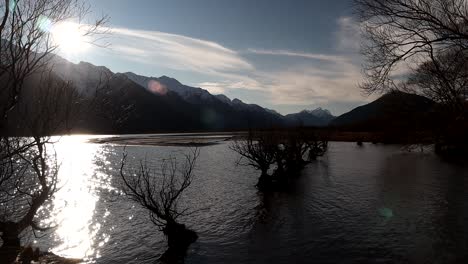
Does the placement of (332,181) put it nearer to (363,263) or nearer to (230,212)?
(230,212)

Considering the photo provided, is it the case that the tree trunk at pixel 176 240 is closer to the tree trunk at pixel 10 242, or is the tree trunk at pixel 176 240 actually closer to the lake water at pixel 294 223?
the lake water at pixel 294 223

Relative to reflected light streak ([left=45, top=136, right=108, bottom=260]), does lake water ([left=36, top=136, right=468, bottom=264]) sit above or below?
above

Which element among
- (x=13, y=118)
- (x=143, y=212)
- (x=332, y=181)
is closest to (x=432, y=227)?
(x=332, y=181)

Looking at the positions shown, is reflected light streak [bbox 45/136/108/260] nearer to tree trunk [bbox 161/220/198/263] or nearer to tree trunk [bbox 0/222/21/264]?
tree trunk [bbox 0/222/21/264]

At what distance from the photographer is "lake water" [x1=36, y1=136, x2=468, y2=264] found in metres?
15.3

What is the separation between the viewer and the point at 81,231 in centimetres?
2102

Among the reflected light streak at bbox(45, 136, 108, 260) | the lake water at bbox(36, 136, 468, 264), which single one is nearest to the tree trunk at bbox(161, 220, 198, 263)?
the lake water at bbox(36, 136, 468, 264)

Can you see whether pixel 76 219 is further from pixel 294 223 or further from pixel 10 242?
pixel 294 223

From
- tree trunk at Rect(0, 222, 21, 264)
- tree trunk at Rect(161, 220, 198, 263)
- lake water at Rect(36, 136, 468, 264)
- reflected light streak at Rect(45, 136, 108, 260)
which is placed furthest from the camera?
reflected light streak at Rect(45, 136, 108, 260)

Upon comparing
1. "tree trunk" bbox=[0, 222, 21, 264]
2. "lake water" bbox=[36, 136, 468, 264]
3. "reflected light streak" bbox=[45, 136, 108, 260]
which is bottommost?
"reflected light streak" bbox=[45, 136, 108, 260]

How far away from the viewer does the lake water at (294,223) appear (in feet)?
50.3

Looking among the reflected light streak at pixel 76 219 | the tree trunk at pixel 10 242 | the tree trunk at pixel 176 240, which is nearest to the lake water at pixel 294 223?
the reflected light streak at pixel 76 219

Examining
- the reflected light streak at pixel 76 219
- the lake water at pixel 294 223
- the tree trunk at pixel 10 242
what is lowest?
the reflected light streak at pixel 76 219

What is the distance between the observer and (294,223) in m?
20.2
